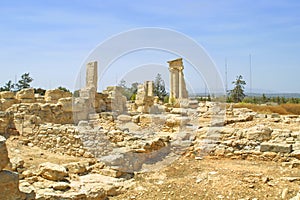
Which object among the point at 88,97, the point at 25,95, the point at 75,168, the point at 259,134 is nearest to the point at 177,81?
the point at 88,97

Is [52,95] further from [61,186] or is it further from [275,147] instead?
[275,147]

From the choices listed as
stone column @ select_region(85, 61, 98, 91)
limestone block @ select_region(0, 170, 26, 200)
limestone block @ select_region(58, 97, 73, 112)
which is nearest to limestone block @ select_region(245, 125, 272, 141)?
limestone block @ select_region(0, 170, 26, 200)

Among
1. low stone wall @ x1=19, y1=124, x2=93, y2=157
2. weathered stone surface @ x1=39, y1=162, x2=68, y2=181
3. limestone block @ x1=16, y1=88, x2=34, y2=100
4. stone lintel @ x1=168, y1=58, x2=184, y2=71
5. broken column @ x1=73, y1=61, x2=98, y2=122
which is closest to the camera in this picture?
weathered stone surface @ x1=39, y1=162, x2=68, y2=181

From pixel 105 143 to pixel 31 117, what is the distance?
3791mm

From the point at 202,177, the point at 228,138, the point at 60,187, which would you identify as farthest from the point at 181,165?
the point at 60,187

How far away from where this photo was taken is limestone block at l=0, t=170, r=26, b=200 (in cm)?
426

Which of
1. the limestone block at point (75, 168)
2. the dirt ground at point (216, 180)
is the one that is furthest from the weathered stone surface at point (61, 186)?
the limestone block at point (75, 168)

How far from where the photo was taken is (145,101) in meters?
18.1

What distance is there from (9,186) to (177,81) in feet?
67.2

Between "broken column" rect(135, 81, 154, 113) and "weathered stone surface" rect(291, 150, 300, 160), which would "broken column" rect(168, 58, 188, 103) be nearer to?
"broken column" rect(135, 81, 154, 113)

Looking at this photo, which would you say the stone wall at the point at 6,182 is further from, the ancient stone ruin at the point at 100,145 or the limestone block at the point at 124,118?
the limestone block at the point at 124,118

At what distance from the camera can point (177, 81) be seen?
24234 millimetres

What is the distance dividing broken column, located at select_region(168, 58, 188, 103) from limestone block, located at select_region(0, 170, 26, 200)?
1968 centimetres

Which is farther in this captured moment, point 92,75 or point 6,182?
point 92,75
